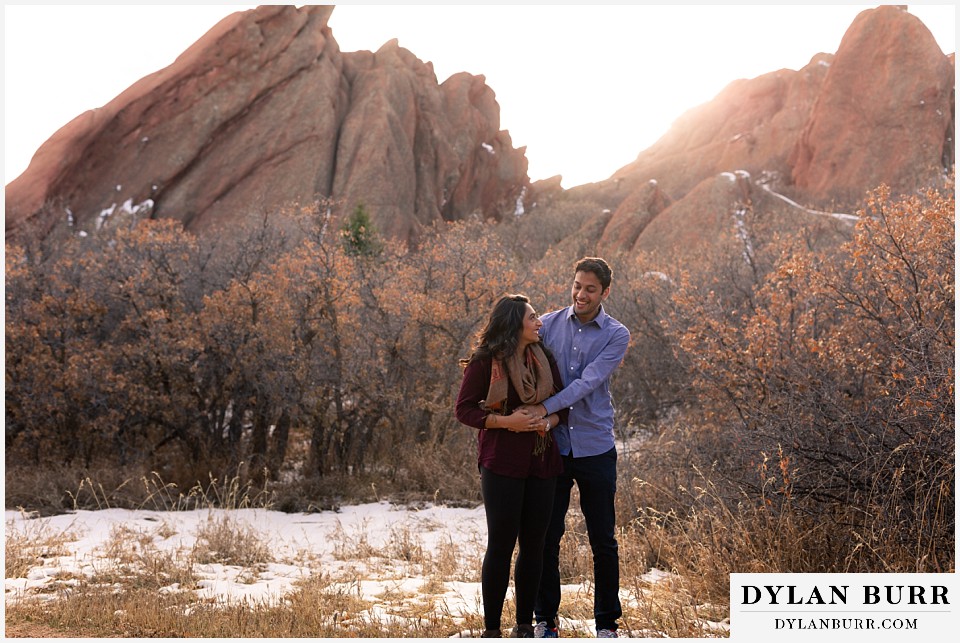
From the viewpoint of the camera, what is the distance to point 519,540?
12.8 feet

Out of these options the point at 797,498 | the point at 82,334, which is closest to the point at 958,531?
the point at 797,498

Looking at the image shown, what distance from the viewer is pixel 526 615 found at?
390 centimetres

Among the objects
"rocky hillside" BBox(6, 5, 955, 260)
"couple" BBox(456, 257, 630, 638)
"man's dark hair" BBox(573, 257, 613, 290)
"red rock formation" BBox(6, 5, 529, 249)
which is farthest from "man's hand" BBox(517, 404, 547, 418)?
"red rock formation" BBox(6, 5, 529, 249)

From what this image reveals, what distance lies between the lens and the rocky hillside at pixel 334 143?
115 ft

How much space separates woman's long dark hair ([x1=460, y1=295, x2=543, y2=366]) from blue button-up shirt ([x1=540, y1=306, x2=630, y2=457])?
0.35m

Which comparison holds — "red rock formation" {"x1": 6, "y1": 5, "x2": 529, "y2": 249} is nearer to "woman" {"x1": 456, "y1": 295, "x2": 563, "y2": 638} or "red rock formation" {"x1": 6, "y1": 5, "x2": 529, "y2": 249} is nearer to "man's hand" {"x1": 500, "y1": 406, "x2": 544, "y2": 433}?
"woman" {"x1": 456, "y1": 295, "x2": 563, "y2": 638}

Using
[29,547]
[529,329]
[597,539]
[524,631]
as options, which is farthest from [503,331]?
[29,547]

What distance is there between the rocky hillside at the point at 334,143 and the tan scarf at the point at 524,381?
27.7m

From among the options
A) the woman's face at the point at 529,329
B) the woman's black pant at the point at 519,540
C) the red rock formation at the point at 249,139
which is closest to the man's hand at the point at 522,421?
the woman's black pant at the point at 519,540

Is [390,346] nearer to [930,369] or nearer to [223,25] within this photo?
[930,369]

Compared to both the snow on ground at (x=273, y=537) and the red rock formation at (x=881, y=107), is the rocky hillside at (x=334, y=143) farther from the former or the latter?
the snow on ground at (x=273, y=537)

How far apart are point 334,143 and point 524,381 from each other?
4068 cm

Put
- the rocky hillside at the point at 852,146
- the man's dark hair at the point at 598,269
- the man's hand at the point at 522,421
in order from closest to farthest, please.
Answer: the man's hand at the point at 522,421
the man's dark hair at the point at 598,269
the rocky hillside at the point at 852,146

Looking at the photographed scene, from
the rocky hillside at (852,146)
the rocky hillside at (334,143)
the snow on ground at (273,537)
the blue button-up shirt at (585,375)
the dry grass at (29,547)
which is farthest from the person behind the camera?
the rocky hillside at (334,143)
